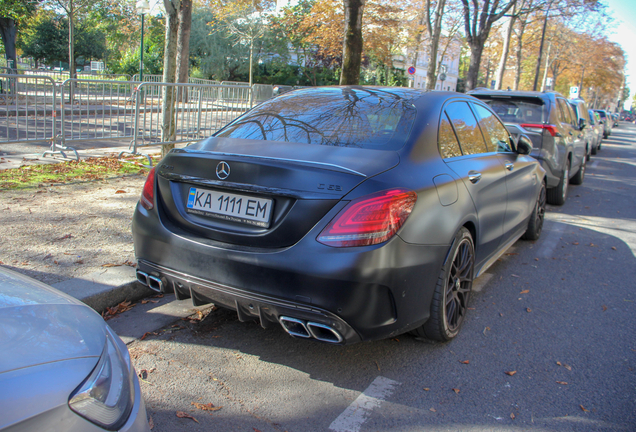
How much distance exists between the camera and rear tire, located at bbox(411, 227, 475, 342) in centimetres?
301

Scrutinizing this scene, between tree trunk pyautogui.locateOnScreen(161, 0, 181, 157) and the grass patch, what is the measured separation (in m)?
0.73

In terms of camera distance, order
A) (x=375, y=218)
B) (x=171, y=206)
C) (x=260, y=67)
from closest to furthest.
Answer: (x=375, y=218) → (x=171, y=206) → (x=260, y=67)

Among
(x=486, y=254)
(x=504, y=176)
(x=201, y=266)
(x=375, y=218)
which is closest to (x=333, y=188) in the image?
(x=375, y=218)

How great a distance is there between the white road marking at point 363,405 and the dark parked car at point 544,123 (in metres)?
5.61

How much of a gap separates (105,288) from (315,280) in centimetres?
187

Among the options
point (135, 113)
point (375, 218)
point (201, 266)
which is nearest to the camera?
point (375, 218)

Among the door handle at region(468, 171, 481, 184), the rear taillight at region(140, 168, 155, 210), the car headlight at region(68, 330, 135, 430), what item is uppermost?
the door handle at region(468, 171, 481, 184)

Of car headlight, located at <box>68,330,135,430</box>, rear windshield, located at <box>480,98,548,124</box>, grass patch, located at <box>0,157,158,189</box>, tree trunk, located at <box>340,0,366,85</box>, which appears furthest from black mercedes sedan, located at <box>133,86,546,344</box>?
tree trunk, located at <box>340,0,366,85</box>

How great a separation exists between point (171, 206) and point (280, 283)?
2.87 feet

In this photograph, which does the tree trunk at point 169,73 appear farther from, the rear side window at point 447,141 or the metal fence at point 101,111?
the rear side window at point 447,141

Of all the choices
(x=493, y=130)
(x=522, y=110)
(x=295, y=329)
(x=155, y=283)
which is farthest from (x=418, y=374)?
(x=522, y=110)

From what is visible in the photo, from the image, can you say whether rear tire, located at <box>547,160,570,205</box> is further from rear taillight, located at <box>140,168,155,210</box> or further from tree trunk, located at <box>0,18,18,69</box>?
tree trunk, located at <box>0,18,18,69</box>

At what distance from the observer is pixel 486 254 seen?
3.91 m

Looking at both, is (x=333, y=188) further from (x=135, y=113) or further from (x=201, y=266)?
(x=135, y=113)
